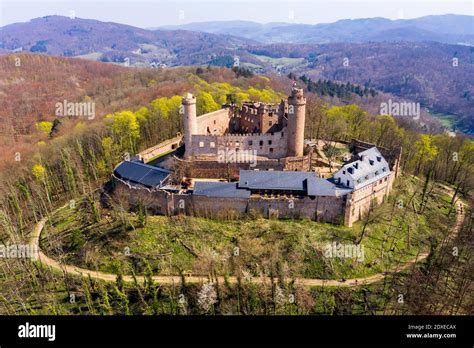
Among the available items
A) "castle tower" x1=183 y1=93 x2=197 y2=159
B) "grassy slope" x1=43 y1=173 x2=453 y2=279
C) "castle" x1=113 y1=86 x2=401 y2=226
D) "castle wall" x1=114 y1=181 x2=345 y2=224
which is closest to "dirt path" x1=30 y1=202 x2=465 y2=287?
"grassy slope" x1=43 y1=173 x2=453 y2=279

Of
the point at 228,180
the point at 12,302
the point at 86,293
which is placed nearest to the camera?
the point at 86,293

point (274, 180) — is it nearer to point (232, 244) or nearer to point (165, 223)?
point (232, 244)

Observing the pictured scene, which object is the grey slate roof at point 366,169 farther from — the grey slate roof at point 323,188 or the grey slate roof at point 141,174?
the grey slate roof at point 141,174

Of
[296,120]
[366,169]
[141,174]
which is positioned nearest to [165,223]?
[141,174]

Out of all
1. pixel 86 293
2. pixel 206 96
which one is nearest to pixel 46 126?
pixel 206 96

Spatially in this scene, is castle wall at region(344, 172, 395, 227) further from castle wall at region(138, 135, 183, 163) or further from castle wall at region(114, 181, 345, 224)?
castle wall at region(138, 135, 183, 163)

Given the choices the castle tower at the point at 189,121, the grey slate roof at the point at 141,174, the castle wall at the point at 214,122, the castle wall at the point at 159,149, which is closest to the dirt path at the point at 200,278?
the grey slate roof at the point at 141,174
